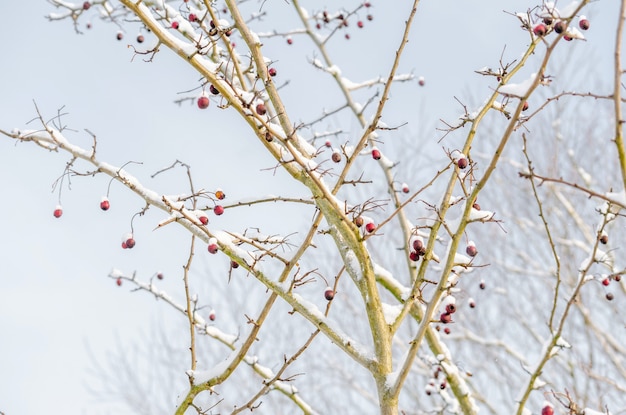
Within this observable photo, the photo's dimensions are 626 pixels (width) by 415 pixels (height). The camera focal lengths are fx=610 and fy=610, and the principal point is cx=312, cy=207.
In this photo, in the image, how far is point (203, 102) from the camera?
2.53 m

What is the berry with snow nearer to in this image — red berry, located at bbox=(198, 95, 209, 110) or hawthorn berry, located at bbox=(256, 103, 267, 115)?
hawthorn berry, located at bbox=(256, 103, 267, 115)

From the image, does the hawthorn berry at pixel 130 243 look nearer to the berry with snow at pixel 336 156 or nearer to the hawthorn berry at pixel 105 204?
the hawthorn berry at pixel 105 204

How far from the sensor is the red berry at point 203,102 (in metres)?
2.52

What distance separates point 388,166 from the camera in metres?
5.36

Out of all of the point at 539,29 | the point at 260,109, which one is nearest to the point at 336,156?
the point at 260,109

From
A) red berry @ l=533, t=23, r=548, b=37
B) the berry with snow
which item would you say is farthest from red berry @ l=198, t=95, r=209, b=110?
red berry @ l=533, t=23, r=548, b=37

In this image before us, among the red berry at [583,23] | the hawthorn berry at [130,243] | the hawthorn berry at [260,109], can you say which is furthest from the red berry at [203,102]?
the red berry at [583,23]

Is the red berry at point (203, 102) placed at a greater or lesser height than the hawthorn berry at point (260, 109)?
lesser

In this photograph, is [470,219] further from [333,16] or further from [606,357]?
[606,357]

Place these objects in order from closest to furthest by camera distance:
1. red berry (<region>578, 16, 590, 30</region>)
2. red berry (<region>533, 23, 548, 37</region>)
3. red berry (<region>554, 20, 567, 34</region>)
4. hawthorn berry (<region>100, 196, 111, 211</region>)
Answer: red berry (<region>554, 20, 567, 34</region>), red berry (<region>533, 23, 548, 37</region>), red berry (<region>578, 16, 590, 30</region>), hawthorn berry (<region>100, 196, 111, 211</region>)

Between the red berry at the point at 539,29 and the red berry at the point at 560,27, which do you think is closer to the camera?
the red berry at the point at 560,27

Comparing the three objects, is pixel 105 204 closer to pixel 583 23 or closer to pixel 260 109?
pixel 260 109

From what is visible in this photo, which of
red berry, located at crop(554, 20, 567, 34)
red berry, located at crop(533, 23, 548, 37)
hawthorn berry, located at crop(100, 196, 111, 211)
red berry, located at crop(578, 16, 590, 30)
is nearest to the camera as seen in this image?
red berry, located at crop(554, 20, 567, 34)

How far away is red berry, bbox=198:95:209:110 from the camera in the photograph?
2.52m
